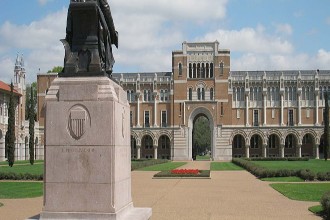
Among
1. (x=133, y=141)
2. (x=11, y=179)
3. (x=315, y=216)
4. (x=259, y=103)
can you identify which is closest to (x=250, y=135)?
(x=259, y=103)

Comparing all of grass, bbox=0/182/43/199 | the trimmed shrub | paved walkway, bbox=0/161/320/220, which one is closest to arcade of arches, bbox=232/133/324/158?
paved walkway, bbox=0/161/320/220

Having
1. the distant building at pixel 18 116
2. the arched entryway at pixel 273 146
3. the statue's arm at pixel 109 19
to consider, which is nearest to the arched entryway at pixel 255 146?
the arched entryway at pixel 273 146

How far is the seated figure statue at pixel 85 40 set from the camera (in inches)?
380

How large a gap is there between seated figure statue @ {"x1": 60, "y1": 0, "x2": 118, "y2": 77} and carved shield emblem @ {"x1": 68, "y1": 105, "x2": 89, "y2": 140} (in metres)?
0.77

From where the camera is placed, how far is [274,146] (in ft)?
249

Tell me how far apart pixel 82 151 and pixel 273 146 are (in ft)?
Answer: 227

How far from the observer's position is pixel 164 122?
75.9m

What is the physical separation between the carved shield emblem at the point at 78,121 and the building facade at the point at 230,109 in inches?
2540

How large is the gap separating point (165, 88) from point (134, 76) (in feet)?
18.8

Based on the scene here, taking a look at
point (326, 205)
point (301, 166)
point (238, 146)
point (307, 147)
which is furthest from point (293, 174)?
point (307, 147)

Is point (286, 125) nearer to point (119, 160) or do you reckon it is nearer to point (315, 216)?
point (315, 216)

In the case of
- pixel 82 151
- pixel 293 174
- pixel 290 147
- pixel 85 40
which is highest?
pixel 85 40

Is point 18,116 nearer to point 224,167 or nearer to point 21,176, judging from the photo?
point 224,167

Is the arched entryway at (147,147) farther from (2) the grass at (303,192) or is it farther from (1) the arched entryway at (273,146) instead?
(2) the grass at (303,192)
